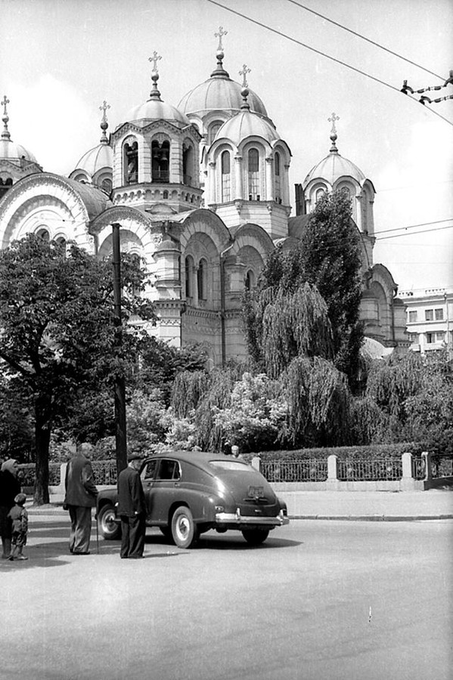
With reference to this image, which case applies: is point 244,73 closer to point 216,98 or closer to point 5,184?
point 216,98

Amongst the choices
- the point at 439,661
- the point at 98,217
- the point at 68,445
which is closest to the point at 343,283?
the point at 68,445

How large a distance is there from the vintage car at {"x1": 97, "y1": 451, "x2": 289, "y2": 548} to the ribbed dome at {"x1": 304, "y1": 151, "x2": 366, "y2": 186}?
54.4 metres

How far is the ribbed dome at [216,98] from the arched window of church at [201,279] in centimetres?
1557

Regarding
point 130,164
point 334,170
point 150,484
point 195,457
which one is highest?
point 334,170

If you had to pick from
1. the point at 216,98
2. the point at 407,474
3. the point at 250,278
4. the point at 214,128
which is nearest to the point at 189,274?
the point at 250,278

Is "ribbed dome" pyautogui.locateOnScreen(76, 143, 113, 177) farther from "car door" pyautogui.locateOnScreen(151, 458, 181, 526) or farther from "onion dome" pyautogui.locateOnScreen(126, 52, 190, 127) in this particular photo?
"car door" pyautogui.locateOnScreen(151, 458, 181, 526)

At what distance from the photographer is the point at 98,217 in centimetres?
5425

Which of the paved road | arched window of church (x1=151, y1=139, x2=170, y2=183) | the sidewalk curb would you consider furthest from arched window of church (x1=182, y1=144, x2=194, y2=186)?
the paved road

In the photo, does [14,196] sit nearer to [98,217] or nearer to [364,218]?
[98,217]

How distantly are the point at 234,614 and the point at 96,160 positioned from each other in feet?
218

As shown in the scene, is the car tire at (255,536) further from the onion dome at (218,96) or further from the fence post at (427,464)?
the onion dome at (218,96)

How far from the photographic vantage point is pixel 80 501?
14.0 metres

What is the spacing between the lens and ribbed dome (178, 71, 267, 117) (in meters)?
67.4

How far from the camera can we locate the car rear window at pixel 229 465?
15.0 m
